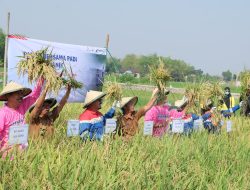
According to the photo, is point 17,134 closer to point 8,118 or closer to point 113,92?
point 8,118

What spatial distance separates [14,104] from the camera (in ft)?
13.0

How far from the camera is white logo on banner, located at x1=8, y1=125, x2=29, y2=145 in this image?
330 centimetres

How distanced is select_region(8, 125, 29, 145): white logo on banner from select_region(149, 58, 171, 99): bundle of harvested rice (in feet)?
7.80

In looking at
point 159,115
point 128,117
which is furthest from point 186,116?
point 128,117

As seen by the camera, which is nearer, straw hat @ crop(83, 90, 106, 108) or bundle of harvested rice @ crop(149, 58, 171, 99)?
straw hat @ crop(83, 90, 106, 108)

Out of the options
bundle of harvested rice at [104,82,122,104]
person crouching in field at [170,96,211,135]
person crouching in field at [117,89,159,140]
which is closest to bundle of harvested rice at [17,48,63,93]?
bundle of harvested rice at [104,82,122,104]

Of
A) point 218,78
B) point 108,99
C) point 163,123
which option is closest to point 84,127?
point 108,99

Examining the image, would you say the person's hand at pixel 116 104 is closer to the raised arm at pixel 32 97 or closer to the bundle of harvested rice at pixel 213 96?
the raised arm at pixel 32 97

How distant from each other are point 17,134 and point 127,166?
956mm

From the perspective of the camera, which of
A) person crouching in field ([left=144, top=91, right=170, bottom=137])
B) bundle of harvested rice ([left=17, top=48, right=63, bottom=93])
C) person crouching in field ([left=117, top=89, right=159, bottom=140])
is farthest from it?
person crouching in field ([left=144, top=91, right=170, bottom=137])

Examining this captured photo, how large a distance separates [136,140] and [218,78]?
3.00 meters

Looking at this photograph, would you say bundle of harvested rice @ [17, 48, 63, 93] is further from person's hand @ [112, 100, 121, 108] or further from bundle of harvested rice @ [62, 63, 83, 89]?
person's hand @ [112, 100, 121, 108]

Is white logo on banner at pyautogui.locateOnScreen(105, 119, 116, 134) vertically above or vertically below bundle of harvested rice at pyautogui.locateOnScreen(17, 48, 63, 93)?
below

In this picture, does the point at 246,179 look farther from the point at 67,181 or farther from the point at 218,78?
the point at 218,78
